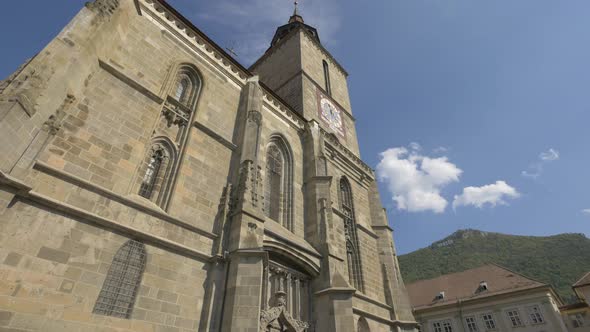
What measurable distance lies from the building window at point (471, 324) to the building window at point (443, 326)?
1.37 meters

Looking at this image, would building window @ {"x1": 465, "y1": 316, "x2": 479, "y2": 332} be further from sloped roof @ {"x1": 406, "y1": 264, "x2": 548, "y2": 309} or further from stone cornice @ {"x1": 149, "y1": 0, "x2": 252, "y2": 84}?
stone cornice @ {"x1": 149, "y1": 0, "x2": 252, "y2": 84}

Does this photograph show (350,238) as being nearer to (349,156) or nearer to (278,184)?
(278,184)

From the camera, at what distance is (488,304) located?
26.6 meters

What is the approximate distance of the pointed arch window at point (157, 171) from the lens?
8047mm

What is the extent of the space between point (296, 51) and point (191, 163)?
579 inches

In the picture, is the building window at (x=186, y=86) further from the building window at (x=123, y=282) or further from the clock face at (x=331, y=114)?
the clock face at (x=331, y=114)

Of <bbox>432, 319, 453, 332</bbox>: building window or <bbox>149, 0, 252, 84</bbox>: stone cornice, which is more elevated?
<bbox>149, 0, 252, 84</bbox>: stone cornice

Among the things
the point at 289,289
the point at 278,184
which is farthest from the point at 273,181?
the point at 289,289

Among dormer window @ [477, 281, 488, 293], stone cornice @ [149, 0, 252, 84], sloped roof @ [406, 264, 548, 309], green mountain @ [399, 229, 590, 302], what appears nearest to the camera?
stone cornice @ [149, 0, 252, 84]

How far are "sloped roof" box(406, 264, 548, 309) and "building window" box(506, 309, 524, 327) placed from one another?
4.90 feet

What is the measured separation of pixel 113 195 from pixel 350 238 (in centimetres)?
1012

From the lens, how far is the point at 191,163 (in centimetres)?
899

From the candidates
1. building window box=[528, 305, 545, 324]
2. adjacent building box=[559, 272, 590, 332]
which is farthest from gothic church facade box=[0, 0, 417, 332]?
adjacent building box=[559, 272, 590, 332]

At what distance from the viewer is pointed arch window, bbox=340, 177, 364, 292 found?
43.4 ft
